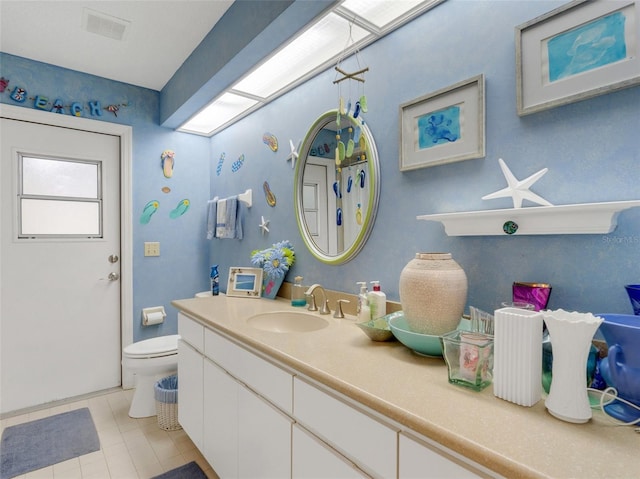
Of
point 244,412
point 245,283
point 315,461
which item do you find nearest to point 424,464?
point 315,461

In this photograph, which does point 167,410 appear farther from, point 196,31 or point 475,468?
point 196,31

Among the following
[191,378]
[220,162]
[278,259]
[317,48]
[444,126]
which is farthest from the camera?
[220,162]

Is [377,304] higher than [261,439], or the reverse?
[377,304]

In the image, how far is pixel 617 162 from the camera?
893 millimetres

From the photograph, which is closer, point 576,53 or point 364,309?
point 576,53

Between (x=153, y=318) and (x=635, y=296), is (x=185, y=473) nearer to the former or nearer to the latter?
(x=153, y=318)

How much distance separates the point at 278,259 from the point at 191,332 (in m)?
0.63

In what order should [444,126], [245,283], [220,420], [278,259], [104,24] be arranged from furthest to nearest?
[245,283]
[278,259]
[104,24]
[220,420]
[444,126]

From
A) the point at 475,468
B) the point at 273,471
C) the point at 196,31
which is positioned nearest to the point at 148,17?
the point at 196,31

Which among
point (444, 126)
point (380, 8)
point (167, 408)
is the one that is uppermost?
point (380, 8)

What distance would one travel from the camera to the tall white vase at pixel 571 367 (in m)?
0.66

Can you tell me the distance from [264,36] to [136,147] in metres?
1.70

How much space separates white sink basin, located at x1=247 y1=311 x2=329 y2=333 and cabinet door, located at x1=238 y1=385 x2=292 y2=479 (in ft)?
1.20

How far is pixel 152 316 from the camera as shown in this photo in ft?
9.02
